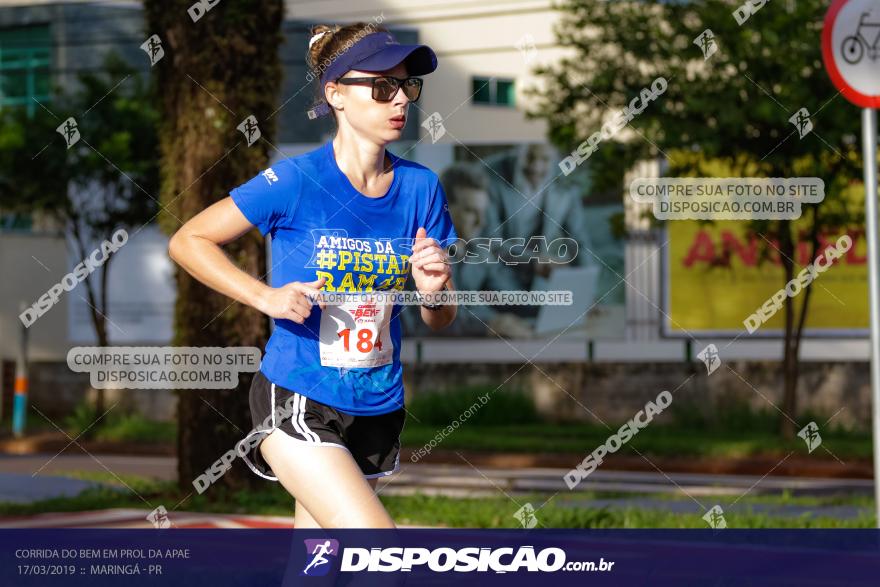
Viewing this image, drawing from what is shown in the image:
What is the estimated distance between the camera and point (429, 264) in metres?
4.06

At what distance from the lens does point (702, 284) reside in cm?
2211

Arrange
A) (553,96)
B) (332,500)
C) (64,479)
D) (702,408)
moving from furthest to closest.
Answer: (702,408) → (553,96) → (64,479) → (332,500)

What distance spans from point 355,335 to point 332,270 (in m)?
0.20

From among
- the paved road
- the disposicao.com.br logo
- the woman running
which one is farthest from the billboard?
the woman running

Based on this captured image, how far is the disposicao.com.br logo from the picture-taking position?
13.5 ft

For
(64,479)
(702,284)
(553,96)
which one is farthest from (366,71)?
(702,284)

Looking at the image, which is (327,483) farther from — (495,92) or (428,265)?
(495,92)

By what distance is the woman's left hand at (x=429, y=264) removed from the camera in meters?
4.06

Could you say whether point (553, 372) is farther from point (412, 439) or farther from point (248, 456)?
point (248, 456)

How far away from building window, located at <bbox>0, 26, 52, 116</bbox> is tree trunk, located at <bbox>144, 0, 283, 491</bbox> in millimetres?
18693

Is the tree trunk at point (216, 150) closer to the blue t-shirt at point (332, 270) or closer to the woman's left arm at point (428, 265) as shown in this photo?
the blue t-shirt at point (332, 270)

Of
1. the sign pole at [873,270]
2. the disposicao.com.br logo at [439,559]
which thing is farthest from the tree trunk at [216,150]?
the disposicao.com.br logo at [439,559]

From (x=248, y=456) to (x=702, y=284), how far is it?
18.2 metres

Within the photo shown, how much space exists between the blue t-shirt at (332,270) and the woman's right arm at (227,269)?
0.06 metres
